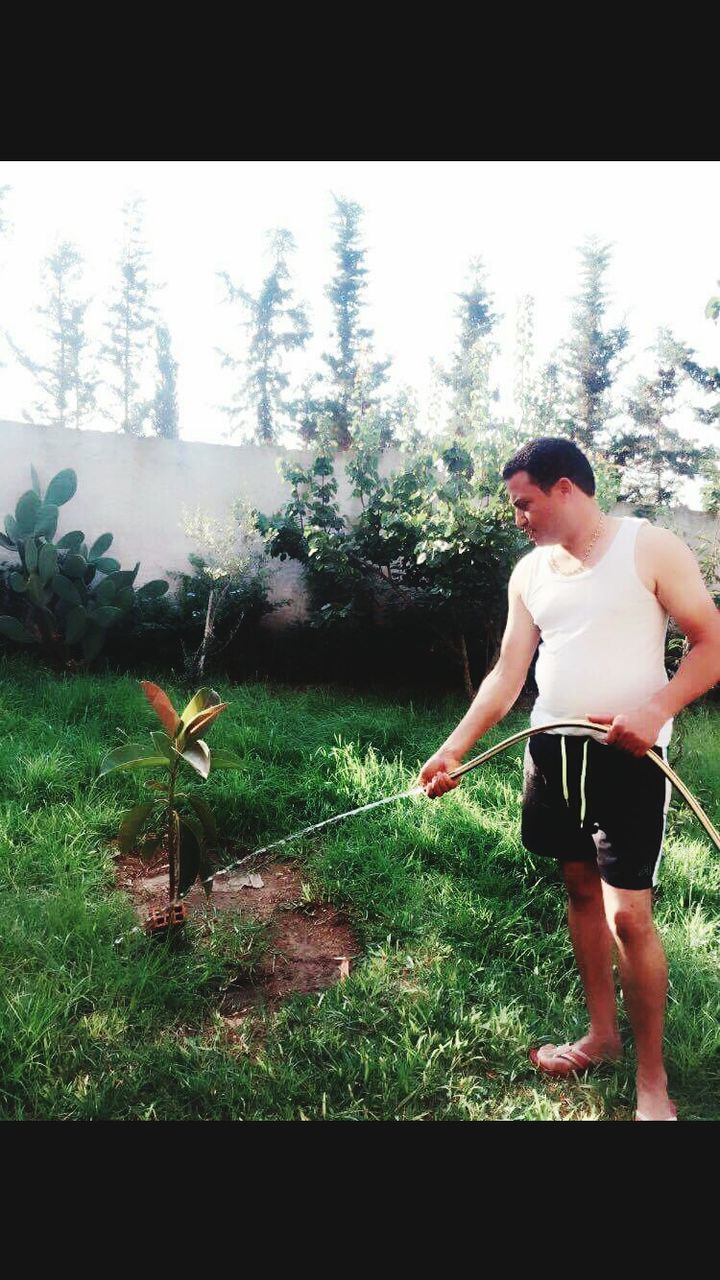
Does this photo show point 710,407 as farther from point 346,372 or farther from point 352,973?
point 352,973

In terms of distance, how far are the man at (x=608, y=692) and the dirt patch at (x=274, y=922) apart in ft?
2.50

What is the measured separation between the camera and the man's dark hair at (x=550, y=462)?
1283 millimetres

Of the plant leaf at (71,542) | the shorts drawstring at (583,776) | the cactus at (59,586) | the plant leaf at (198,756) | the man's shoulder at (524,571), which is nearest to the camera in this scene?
the shorts drawstring at (583,776)

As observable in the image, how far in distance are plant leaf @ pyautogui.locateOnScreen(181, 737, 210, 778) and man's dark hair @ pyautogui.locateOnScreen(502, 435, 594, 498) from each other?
0.95 meters

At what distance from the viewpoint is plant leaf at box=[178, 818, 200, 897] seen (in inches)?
70.6

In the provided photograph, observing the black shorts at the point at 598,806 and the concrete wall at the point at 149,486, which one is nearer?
the black shorts at the point at 598,806

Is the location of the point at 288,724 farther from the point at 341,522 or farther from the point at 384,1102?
the point at 384,1102

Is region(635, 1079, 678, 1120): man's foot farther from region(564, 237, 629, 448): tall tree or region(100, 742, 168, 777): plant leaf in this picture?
region(564, 237, 629, 448): tall tree

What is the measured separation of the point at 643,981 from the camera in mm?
1241

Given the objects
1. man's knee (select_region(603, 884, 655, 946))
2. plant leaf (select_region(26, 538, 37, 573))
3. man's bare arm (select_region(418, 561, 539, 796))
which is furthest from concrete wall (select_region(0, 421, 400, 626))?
man's knee (select_region(603, 884, 655, 946))

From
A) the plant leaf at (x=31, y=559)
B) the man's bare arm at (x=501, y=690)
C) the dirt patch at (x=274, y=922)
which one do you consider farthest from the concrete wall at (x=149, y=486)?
the man's bare arm at (x=501, y=690)

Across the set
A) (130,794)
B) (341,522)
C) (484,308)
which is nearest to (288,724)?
(130,794)

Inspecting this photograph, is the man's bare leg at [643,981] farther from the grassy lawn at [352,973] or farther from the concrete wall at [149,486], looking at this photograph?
the concrete wall at [149,486]

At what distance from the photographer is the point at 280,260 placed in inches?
199
